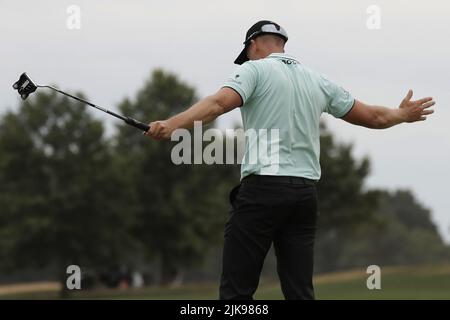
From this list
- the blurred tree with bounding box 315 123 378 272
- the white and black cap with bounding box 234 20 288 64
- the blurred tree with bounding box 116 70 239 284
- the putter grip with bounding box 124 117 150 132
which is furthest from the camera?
the blurred tree with bounding box 315 123 378 272

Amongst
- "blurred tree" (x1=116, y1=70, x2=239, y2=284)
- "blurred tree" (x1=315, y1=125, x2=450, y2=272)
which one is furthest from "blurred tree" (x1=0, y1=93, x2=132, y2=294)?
"blurred tree" (x1=315, y1=125, x2=450, y2=272)

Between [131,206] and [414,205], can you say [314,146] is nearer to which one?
[131,206]

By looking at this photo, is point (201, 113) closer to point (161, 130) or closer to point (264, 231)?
point (161, 130)

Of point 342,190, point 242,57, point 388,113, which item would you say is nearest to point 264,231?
point 242,57

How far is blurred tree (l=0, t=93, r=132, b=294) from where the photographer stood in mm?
53562

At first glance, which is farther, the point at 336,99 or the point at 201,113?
the point at 336,99

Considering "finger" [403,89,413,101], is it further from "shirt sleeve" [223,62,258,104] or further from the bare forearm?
the bare forearm

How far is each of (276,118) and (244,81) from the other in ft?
1.19

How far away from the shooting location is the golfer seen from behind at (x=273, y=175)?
650 cm

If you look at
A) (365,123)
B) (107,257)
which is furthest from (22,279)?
(365,123)

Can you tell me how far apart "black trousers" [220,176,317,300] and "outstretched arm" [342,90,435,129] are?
1.06 m

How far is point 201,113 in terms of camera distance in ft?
21.1

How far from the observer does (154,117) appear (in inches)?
2346
